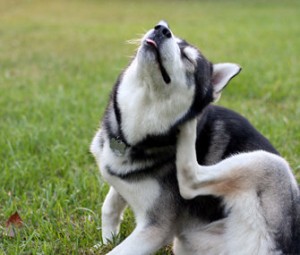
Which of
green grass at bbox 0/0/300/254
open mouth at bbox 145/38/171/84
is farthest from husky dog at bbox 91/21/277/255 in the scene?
green grass at bbox 0/0/300/254

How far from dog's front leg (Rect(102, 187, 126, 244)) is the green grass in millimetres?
106

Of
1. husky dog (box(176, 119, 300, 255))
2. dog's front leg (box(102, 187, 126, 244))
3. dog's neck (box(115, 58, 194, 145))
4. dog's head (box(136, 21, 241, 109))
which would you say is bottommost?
dog's front leg (box(102, 187, 126, 244))

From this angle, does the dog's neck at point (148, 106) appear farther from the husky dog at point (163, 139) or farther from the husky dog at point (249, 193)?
the husky dog at point (249, 193)

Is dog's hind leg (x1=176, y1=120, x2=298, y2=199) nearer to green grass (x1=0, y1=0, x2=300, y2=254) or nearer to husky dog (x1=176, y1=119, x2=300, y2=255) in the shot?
husky dog (x1=176, y1=119, x2=300, y2=255)

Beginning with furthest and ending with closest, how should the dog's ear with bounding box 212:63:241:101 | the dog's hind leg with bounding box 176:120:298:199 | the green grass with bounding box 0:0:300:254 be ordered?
1. the green grass with bounding box 0:0:300:254
2. the dog's ear with bounding box 212:63:241:101
3. the dog's hind leg with bounding box 176:120:298:199

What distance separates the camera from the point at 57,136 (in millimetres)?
5422

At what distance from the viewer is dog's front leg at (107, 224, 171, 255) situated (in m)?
3.08

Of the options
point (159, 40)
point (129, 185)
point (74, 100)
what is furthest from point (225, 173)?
point (74, 100)

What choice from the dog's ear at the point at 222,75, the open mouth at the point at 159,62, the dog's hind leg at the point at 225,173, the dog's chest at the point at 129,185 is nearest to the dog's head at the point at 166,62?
the open mouth at the point at 159,62

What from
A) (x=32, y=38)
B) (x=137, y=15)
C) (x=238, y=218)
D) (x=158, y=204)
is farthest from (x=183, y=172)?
(x=137, y=15)

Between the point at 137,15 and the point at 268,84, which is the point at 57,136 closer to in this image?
the point at 268,84

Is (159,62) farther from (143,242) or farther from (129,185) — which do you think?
(143,242)

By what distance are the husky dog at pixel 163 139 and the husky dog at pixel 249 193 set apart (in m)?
0.09

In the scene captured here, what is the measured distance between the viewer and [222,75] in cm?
347
